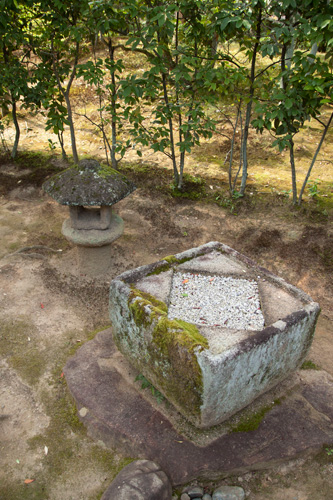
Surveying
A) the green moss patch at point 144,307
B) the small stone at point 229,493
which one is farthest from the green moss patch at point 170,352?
the small stone at point 229,493

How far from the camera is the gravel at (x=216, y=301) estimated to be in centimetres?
386

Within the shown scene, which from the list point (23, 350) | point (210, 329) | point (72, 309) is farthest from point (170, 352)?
point (72, 309)

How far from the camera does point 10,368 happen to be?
4.73 metres

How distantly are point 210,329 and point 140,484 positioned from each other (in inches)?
57.5

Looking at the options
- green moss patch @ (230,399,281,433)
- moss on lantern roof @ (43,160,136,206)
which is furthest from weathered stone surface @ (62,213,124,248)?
green moss patch @ (230,399,281,433)

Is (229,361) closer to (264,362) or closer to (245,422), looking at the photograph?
(264,362)

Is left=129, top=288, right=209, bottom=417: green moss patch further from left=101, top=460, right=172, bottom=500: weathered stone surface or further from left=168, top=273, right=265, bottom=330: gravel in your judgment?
left=101, top=460, right=172, bottom=500: weathered stone surface

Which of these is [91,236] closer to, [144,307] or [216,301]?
[144,307]

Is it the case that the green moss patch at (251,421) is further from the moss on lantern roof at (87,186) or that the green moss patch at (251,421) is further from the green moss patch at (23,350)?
the moss on lantern roof at (87,186)

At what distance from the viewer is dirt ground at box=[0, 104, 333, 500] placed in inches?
146

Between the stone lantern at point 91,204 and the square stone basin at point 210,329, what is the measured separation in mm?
1651

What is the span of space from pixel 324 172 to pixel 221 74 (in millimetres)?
3861

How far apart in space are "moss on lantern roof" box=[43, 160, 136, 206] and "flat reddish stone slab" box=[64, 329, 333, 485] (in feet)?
7.63

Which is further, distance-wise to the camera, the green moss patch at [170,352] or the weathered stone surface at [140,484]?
the green moss patch at [170,352]
